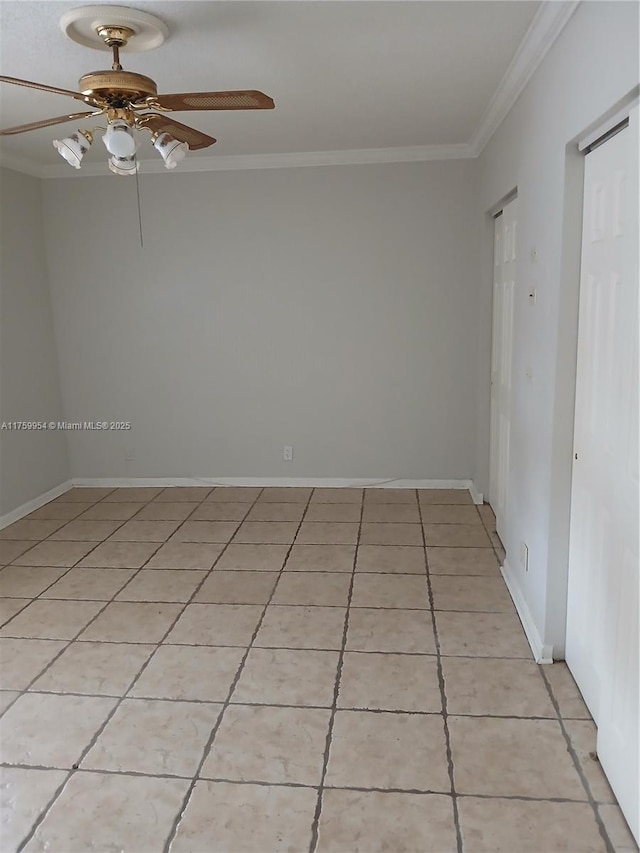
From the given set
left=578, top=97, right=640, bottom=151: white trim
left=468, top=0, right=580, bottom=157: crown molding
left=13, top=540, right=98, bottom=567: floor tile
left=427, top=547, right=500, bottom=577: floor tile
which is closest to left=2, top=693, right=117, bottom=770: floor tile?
left=13, top=540, right=98, bottom=567: floor tile

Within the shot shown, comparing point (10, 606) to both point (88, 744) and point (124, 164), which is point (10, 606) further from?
point (124, 164)

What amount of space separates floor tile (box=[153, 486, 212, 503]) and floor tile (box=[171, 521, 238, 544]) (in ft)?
1.67

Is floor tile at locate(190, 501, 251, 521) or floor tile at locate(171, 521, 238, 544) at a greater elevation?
floor tile at locate(190, 501, 251, 521)

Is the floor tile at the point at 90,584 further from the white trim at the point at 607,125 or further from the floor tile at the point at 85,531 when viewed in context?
the white trim at the point at 607,125

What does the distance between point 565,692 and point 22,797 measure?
74.5 inches

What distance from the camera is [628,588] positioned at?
1.93 m

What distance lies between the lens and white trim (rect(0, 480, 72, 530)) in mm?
4500

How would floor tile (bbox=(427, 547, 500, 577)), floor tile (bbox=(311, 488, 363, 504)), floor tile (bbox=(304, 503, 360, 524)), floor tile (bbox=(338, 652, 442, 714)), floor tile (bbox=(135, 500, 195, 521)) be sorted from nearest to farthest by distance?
1. floor tile (bbox=(338, 652, 442, 714))
2. floor tile (bbox=(427, 547, 500, 577))
3. floor tile (bbox=(304, 503, 360, 524))
4. floor tile (bbox=(135, 500, 195, 521))
5. floor tile (bbox=(311, 488, 363, 504))

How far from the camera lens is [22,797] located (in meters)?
2.08

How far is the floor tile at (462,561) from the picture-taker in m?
3.56

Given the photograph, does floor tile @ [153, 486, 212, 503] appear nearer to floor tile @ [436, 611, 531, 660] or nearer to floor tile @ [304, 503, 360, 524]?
floor tile @ [304, 503, 360, 524]

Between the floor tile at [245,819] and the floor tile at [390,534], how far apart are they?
2051mm

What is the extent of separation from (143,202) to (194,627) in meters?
3.19

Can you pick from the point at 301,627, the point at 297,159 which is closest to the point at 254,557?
the point at 301,627
